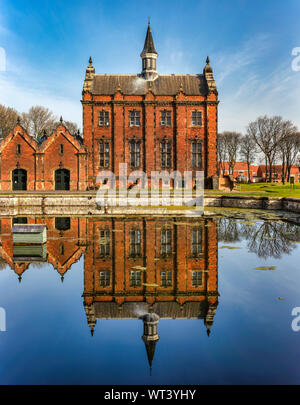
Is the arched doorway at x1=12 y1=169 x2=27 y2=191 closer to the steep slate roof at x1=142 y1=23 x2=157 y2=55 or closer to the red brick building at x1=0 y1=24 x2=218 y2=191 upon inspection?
the red brick building at x1=0 y1=24 x2=218 y2=191

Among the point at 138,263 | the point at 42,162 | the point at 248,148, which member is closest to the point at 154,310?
the point at 138,263

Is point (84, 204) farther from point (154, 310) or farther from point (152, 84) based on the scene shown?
point (152, 84)

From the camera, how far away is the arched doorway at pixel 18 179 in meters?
38.8

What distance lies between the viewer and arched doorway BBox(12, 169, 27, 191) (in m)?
38.8

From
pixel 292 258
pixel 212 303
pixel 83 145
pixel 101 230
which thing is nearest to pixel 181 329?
pixel 212 303

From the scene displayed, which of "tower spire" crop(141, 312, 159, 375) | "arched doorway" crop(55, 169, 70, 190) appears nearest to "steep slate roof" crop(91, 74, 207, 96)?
"arched doorway" crop(55, 169, 70, 190)

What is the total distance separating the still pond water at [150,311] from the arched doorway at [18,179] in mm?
29508

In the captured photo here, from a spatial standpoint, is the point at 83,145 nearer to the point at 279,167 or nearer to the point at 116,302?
the point at 116,302

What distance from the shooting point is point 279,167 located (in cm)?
11750

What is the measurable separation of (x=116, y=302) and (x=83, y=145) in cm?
3493

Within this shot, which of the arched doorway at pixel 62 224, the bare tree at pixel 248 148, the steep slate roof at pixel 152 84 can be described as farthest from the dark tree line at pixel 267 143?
the arched doorway at pixel 62 224

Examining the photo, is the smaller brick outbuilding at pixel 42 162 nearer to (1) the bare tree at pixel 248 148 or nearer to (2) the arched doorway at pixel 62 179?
(2) the arched doorway at pixel 62 179

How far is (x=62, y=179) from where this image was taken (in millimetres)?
39000

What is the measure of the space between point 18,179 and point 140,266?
34190 millimetres
